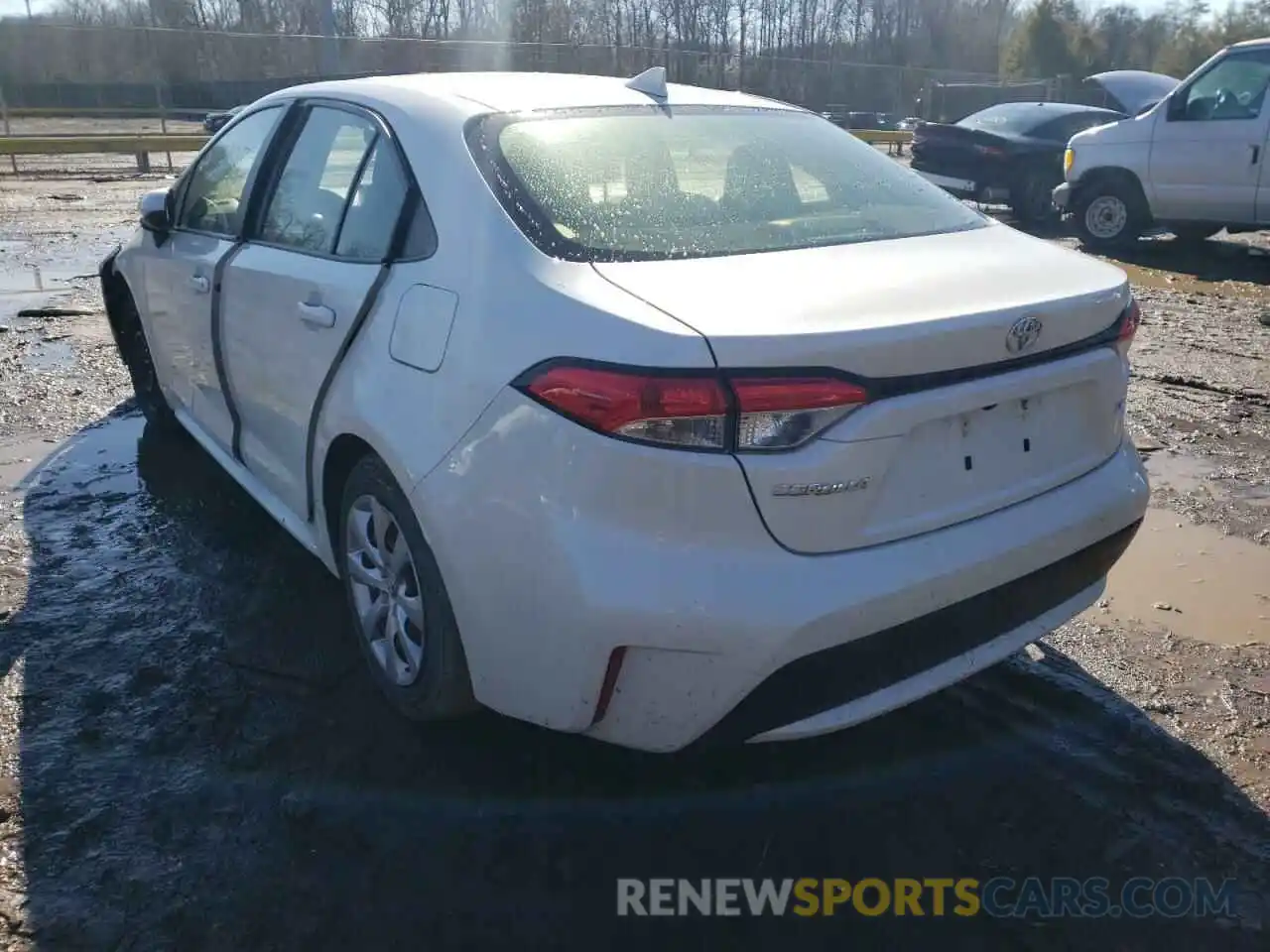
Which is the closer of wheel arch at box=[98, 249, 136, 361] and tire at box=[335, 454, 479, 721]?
tire at box=[335, 454, 479, 721]

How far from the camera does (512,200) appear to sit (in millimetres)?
2516

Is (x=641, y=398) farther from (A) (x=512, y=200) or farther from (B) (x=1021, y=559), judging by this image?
(B) (x=1021, y=559)

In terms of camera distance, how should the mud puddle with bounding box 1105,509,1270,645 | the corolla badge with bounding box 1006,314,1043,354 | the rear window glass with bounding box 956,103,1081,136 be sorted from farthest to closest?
the rear window glass with bounding box 956,103,1081,136, the mud puddle with bounding box 1105,509,1270,645, the corolla badge with bounding box 1006,314,1043,354

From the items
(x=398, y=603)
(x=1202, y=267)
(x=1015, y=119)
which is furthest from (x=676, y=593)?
(x=1015, y=119)

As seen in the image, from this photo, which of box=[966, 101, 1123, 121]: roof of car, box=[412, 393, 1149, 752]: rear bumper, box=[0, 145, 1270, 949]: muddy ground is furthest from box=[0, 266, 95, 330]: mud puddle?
box=[966, 101, 1123, 121]: roof of car

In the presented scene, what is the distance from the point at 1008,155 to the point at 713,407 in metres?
12.9

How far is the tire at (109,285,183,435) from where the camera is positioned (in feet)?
16.7

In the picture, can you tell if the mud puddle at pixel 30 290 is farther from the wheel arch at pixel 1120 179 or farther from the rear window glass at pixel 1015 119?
the rear window glass at pixel 1015 119

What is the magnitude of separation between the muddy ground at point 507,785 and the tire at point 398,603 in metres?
0.17

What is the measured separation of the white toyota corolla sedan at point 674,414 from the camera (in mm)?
2064

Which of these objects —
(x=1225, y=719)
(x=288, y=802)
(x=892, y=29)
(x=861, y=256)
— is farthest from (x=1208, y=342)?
(x=892, y=29)

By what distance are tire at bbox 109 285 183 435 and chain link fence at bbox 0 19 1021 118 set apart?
Result: 2142 cm

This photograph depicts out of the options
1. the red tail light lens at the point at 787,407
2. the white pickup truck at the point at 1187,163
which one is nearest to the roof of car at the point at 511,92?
the red tail light lens at the point at 787,407

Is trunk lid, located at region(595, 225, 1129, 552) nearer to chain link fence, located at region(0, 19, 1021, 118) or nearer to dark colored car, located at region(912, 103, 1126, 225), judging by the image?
dark colored car, located at region(912, 103, 1126, 225)
